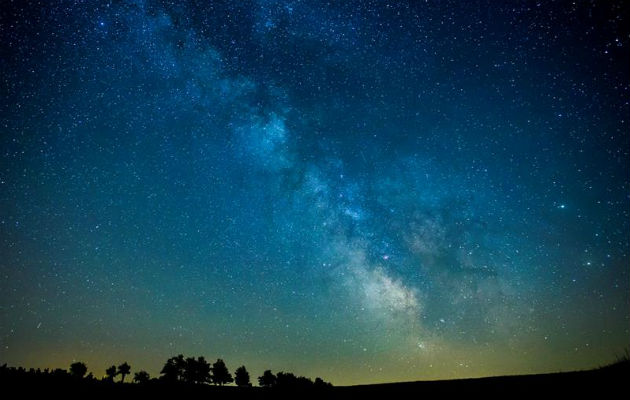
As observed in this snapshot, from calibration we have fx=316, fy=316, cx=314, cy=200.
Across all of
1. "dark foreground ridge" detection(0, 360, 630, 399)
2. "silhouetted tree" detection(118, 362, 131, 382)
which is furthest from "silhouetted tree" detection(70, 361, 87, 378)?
"dark foreground ridge" detection(0, 360, 630, 399)

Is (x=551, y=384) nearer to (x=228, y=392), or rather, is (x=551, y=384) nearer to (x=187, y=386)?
(x=228, y=392)

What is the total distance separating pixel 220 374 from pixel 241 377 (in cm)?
434

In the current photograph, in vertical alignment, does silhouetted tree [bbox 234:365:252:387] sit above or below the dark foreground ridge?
below

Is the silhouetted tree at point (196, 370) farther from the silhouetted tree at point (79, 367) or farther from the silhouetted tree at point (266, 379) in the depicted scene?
the silhouetted tree at point (79, 367)

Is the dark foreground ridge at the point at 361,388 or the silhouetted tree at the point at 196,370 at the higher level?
the dark foreground ridge at the point at 361,388

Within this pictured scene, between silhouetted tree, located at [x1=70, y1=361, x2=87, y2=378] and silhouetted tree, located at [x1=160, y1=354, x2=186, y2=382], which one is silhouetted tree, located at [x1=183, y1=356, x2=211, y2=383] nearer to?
silhouetted tree, located at [x1=160, y1=354, x2=186, y2=382]

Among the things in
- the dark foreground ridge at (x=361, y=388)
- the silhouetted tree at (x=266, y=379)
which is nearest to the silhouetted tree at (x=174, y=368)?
the silhouetted tree at (x=266, y=379)

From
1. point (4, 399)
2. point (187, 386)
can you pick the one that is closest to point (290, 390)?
point (187, 386)

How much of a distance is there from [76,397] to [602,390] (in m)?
11.8

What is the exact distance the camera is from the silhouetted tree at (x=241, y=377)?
52.9m

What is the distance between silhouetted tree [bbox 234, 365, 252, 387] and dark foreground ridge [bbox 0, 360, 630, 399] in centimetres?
4937

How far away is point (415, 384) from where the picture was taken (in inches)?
353

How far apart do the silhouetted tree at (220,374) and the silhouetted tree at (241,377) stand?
129 cm

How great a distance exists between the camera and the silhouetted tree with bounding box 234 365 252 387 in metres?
52.9
